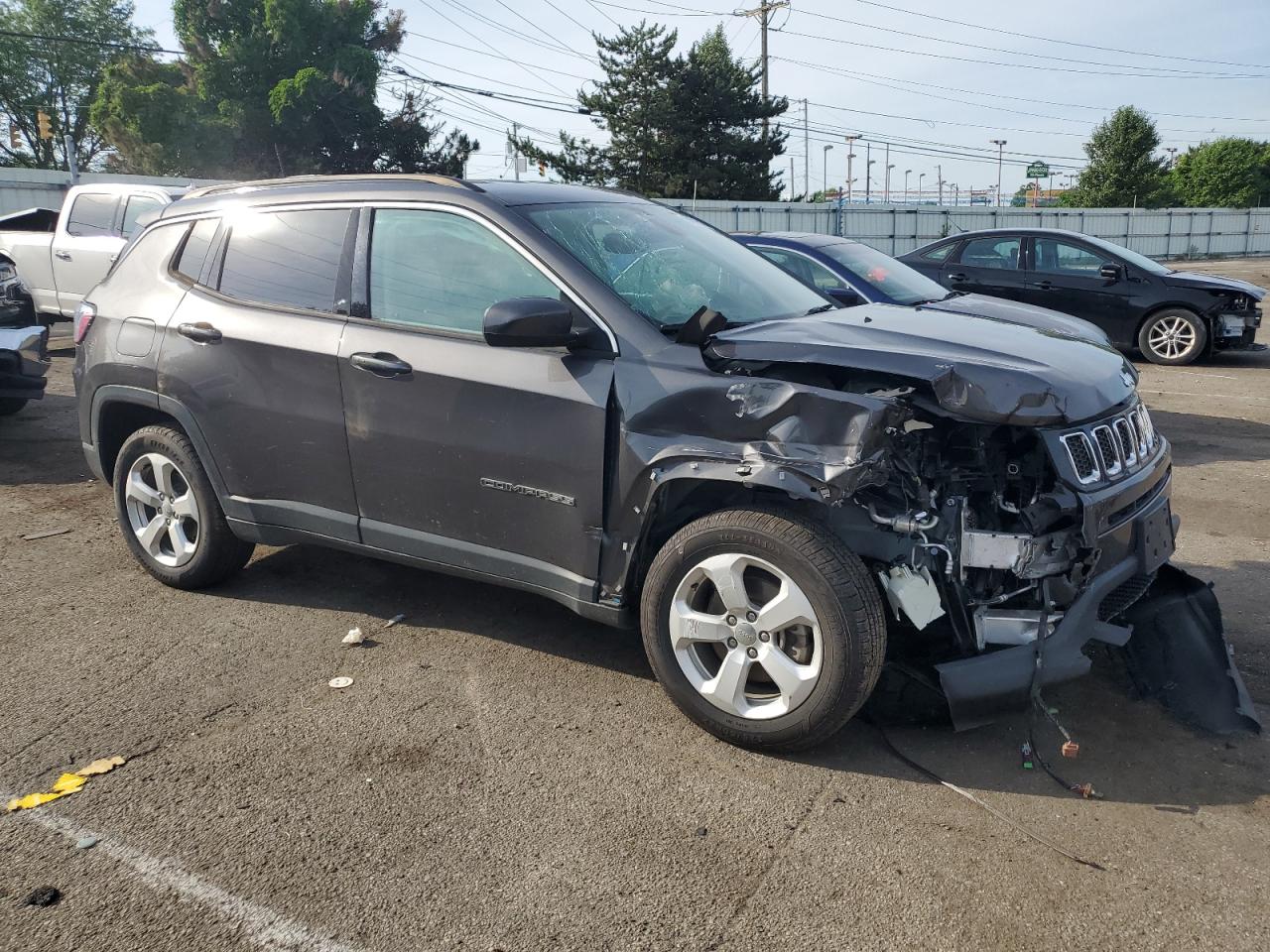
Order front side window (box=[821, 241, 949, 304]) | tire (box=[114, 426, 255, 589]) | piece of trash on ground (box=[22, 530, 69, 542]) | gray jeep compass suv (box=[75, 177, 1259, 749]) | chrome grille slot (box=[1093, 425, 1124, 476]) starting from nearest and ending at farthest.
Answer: gray jeep compass suv (box=[75, 177, 1259, 749]) → chrome grille slot (box=[1093, 425, 1124, 476]) → tire (box=[114, 426, 255, 589]) → piece of trash on ground (box=[22, 530, 69, 542]) → front side window (box=[821, 241, 949, 304])

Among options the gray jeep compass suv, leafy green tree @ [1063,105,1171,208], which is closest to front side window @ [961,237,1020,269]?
the gray jeep compass suv

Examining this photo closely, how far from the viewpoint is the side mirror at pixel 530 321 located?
3.45 metres

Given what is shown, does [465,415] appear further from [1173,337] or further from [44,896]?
[1173,337]

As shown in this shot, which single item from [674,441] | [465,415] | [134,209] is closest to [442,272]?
[465,415]

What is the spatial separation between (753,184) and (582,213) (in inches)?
1663

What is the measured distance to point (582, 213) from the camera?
4.15 metres

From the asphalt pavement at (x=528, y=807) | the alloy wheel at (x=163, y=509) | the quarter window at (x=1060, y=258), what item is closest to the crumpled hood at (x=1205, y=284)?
the quarter window at (x=1060, y=258)

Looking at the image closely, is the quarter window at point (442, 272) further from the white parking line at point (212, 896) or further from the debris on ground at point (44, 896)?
the debris on ground at point (44, 896)

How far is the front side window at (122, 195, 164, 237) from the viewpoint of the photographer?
1145 cm

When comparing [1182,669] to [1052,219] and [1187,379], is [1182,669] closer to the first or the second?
[1187,379]

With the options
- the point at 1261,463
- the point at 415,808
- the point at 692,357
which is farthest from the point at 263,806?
the point at 1261,463

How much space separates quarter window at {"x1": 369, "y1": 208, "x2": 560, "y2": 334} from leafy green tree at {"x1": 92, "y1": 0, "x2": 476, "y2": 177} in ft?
140

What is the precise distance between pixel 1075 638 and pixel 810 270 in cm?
494

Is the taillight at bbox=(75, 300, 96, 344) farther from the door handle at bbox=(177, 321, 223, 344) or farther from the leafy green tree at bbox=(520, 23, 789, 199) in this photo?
the leafy green tree at bbox=(520, 23, 789, 199)
